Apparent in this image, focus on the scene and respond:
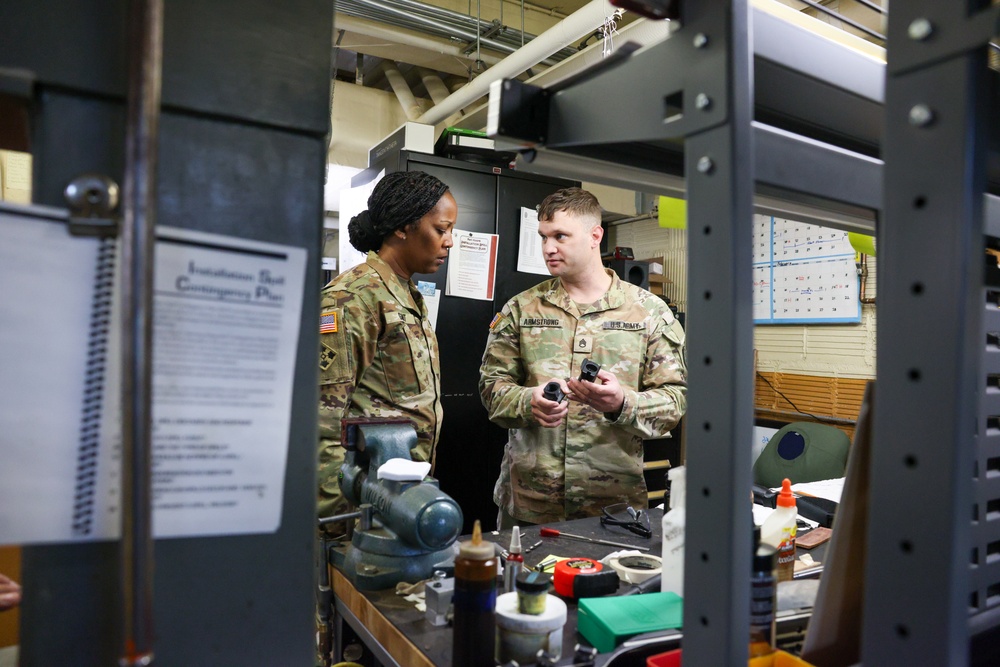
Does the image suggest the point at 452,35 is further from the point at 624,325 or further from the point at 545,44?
the point at 624,325

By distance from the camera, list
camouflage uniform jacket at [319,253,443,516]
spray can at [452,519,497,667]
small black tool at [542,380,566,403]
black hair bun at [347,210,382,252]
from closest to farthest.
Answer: spray can at [452,519,497,667] → camouflage uniform jacket at [319,253,443,516] → small black tool at [542,380,566,403] → black hair bun at [347,210,382,252]

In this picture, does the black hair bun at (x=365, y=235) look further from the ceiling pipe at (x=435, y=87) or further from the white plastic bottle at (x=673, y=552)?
the ceiling pipe at (x=435, y=87)

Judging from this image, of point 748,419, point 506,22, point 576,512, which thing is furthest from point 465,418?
point 748,419

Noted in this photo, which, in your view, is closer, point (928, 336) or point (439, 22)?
point (928, 336)

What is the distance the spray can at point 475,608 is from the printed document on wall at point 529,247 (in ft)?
8.09

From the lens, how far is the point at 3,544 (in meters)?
0.39

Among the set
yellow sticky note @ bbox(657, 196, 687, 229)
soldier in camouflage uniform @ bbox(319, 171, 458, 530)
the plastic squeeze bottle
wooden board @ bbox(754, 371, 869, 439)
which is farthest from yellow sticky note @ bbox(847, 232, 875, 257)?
wooden board @ bbox(754, 371, 869, 439)

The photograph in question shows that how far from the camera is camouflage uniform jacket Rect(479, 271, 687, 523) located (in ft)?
6.72

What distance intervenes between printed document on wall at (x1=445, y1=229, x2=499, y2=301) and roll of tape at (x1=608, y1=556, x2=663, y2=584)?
2.00 metres

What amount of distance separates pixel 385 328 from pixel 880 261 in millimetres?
1585

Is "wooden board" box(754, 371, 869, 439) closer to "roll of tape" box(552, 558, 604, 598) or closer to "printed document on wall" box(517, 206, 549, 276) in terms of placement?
"printed document on wall" box(517, 206, 549, 276)

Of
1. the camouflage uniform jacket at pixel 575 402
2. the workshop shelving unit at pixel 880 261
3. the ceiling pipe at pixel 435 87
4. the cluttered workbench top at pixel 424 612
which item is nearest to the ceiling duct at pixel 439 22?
the ceiling pipe at pixel 435 87

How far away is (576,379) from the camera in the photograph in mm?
1957

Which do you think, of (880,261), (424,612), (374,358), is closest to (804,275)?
(374,358)
